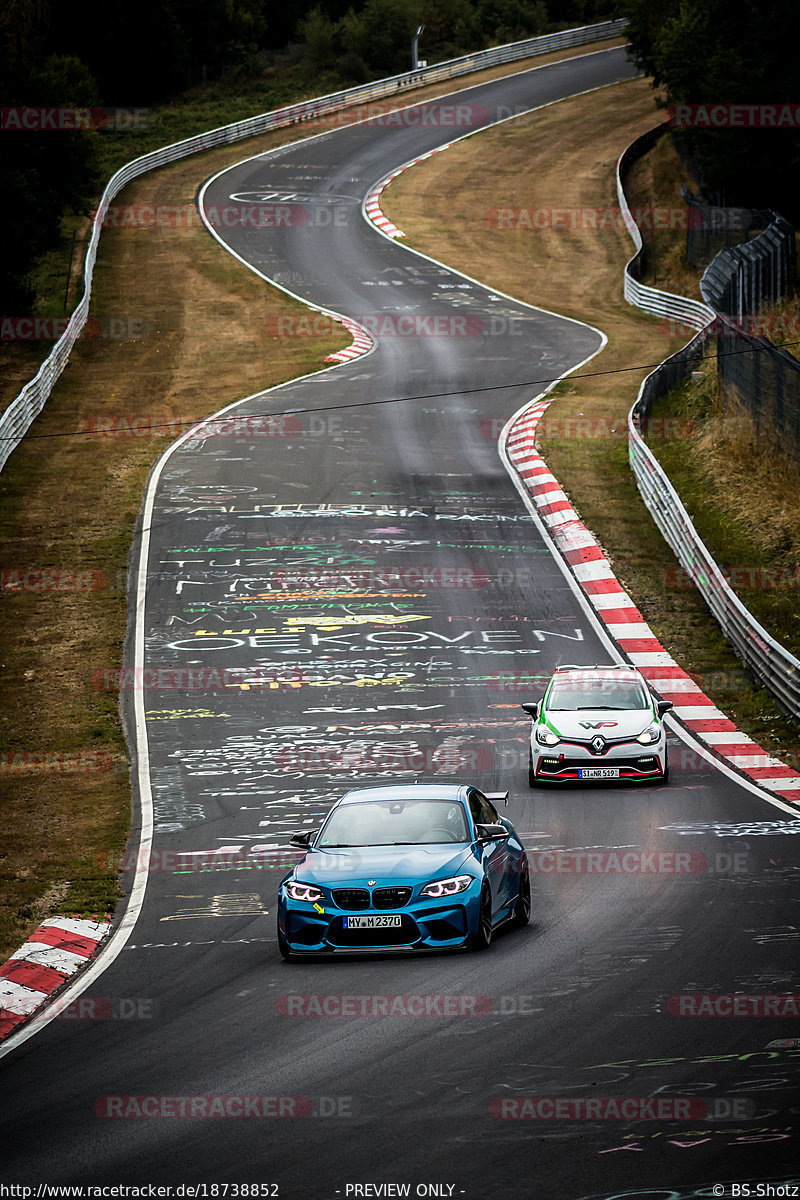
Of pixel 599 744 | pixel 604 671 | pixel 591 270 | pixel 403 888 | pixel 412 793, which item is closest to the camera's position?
pixel 403 888

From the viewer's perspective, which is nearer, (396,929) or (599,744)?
(396,929)

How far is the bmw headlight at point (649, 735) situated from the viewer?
19.2 m

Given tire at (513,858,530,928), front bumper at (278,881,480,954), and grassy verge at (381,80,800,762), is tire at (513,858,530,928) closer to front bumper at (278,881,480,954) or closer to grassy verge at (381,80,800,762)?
front bumper at (278,881,480,954)

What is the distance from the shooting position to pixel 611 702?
796 inches

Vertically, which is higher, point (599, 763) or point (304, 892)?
point (304, 892)

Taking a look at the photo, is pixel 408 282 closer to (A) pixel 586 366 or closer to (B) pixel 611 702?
(A) pixel 586 366

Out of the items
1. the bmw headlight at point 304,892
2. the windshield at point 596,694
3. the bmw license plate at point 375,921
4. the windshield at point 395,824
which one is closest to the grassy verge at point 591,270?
the windshield at point 596,694

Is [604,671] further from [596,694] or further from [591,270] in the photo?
[591,270]

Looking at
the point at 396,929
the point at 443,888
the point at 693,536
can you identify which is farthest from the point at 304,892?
the point at 693,536

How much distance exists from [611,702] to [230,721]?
20.5 ft

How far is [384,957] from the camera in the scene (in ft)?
40.2

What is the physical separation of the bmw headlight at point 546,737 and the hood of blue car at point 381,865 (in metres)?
6.86

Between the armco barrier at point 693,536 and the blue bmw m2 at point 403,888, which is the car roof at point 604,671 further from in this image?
the blue bmw m2 at point 403,888

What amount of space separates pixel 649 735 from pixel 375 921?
7.98m
